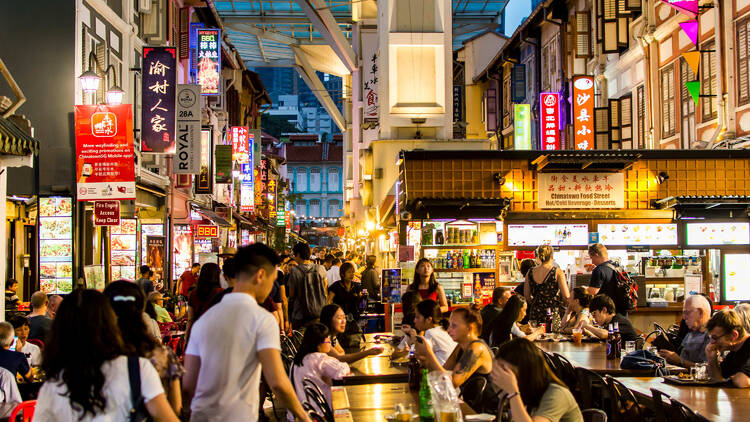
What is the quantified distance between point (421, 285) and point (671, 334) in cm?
375

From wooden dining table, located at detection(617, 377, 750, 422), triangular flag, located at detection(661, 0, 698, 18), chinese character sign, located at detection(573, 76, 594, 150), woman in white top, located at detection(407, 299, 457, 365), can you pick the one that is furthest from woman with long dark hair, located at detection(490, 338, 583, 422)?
chinese character sign, located at detection(573, 76, 594, 150)

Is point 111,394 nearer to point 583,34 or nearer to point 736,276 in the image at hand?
point 736,276

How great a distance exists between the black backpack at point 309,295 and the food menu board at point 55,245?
6212mm

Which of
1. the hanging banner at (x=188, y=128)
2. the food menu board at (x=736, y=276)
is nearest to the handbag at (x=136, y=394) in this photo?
the food menu board at (x=736, y=276)

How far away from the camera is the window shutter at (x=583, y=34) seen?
88.4 ft

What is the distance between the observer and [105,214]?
54.7 ft

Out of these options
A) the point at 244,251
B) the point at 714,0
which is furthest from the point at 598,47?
the point at 244,251

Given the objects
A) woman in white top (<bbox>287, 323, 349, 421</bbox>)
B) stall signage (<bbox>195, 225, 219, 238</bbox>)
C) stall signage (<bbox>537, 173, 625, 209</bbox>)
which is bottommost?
woman in white top (<bbox>287, 323, 349, 421</bbox>)

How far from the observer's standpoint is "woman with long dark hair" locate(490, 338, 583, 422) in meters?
4.77

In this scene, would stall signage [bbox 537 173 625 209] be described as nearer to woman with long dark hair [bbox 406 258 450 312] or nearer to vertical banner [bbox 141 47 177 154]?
woman with long dark hair [bbox 406 258 450 312]

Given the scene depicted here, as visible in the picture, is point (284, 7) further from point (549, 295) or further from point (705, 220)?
point (549, 295)

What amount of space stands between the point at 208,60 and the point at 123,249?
9.86 m

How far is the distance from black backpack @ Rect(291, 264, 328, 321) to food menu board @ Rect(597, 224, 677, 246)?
6.50 m

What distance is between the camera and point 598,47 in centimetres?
2684
